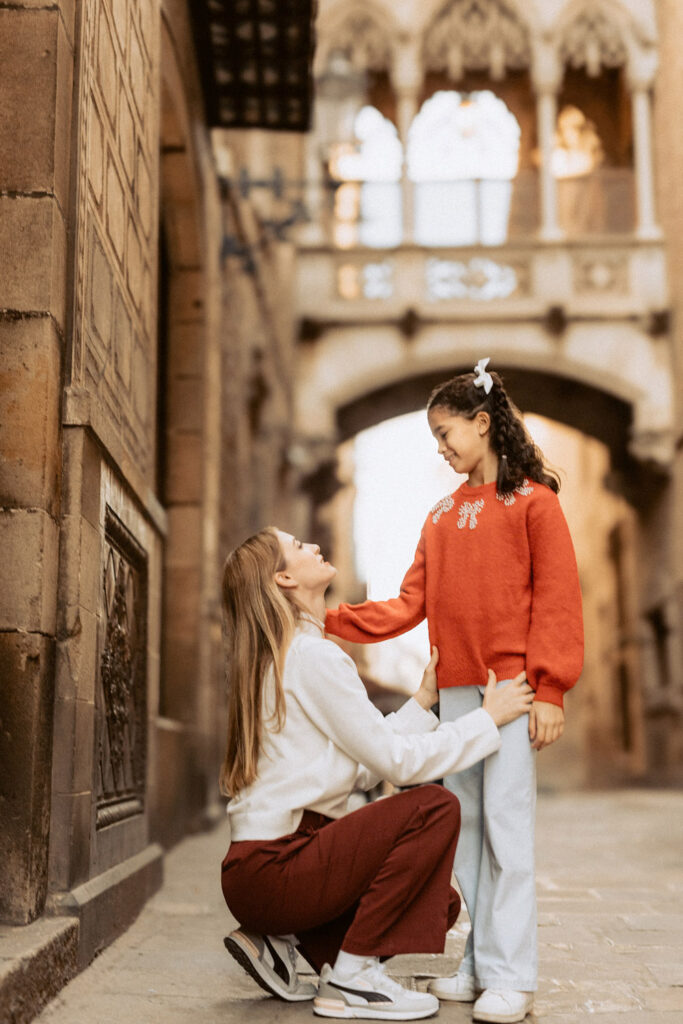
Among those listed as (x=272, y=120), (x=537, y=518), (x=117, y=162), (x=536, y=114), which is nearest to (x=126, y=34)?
(x=117, y=162)

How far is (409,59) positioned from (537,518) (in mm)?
14324

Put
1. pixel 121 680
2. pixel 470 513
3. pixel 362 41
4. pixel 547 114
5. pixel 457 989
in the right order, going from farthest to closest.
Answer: pixel 547 114
pixel 362 41
pixel 121 680
pixel 470 513
pixel 457 989

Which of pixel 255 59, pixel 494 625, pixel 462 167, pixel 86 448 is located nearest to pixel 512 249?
pixel 462 167

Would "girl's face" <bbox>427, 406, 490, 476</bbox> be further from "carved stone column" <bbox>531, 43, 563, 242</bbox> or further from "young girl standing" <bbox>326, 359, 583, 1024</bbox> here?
"carved stone column" <bbox>531, 43, 563, 242</bbox>

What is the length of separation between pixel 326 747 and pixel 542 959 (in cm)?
124

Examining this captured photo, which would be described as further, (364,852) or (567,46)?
(567,46)

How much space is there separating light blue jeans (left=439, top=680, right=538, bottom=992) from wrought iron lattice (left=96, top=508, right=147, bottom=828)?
52.0 inches

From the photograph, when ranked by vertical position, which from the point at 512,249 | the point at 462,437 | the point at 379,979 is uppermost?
the point at 512,249

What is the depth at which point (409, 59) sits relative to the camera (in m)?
16.2

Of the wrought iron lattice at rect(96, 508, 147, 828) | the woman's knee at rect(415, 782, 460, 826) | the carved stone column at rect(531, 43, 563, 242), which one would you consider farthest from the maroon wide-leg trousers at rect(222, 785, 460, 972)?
the carved stone column at rect(531, 43, 563, 242)

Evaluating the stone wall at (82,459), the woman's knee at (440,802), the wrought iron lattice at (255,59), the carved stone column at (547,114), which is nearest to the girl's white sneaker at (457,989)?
the woman's knee at (440,802)

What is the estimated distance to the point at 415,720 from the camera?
3.19 meters

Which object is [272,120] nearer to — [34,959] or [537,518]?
[537,518]

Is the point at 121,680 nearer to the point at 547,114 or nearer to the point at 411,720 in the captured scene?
the point at 411,720
